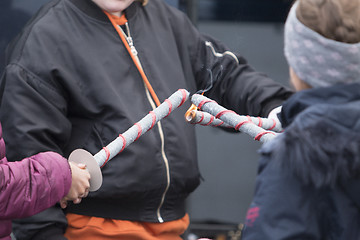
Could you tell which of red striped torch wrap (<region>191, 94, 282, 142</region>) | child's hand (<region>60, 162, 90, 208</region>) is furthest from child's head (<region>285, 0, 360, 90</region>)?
child's hand (<region>60, 162, 90, 208</region>)

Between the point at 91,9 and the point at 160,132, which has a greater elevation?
the point at 91,9

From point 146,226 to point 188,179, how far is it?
21 centimetres

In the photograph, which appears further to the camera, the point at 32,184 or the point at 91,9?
the point at 91,9

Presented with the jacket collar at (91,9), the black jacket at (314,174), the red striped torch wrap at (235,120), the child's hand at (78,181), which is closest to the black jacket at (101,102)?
the jacket collar at (91,9)

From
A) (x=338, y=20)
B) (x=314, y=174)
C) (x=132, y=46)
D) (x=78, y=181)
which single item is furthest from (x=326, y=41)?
(x=132, y=46)

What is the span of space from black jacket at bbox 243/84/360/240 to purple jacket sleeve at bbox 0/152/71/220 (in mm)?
634

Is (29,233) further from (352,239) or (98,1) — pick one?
(352,239)

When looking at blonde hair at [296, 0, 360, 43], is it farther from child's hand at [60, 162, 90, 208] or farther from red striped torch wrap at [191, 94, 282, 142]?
child's hand at [60, 162, 90, 208]

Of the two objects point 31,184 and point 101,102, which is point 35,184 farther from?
point 101,102

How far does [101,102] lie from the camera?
81.4 inches

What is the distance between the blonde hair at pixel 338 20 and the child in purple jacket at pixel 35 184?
81 centimetres

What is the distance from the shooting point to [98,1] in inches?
85.0

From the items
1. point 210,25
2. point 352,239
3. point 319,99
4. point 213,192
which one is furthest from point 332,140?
point 213,192

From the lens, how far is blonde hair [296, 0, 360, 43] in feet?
4.51
